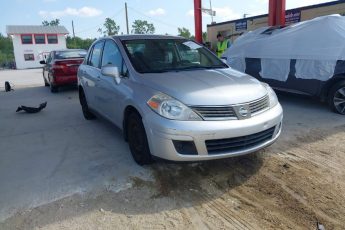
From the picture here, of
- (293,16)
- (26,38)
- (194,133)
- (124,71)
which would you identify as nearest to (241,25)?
(293,16)

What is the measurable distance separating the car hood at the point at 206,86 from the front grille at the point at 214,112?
0.06 meters

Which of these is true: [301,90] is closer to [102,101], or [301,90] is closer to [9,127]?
[102,101]

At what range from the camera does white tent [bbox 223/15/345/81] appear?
6.11m

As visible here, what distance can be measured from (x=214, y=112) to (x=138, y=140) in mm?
1109

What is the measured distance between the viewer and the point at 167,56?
4.56 m

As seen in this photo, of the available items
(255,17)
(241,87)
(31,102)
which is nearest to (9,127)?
(31,102)

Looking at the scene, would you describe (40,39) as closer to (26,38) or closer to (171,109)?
(26,38)

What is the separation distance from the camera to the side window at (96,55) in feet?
17.7

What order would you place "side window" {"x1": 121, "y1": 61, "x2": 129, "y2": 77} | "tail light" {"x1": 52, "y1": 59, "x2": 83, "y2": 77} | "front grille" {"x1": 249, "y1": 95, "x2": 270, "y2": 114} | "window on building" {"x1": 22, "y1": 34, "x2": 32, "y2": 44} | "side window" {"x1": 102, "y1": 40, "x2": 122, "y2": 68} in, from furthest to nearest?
"window on building" {"x1": 22, "y1": 34, "x2": 32, "y2": 44} < "tail light" {"x1": 52, "y1": 59, "x2": 83, "y2": 77} < "side window" {"x1": 102, "y1": 40, "x2": 122, "y2": 68} < "side window" {"x1": 121, "y1": 61, "x2": 129, "y2": 77} < "front grille" {"x1": 249, "y1": 95, "x2": 270, "y2": 114}

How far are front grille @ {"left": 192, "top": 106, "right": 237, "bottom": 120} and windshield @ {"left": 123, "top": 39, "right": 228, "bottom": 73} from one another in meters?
1.11

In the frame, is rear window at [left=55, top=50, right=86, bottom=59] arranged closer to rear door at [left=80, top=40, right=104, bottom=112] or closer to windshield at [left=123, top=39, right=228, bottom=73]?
rear door at [left=80, top=40, right=104, bottom=112]

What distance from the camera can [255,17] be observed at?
24.0 metres

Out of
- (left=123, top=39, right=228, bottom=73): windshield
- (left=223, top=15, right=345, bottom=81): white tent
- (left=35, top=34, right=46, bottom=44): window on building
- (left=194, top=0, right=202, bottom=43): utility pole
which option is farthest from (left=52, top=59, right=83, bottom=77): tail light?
(left=35, top=34, right=46, bottom=44): window on building

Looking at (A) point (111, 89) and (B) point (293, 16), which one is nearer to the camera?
(A) point (111, 89)
